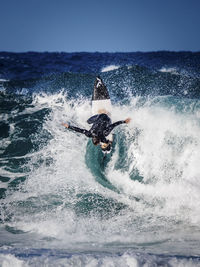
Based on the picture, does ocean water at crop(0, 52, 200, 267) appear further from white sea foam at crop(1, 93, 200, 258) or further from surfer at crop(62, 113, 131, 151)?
surfer at crop(62, 113, 131, 151)

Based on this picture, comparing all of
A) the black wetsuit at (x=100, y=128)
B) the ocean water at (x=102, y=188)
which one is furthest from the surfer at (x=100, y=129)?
the ocean water at (x=102, y=188)

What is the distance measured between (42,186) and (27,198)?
551mm

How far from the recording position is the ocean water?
3590mm

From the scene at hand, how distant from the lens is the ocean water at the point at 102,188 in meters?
3.59

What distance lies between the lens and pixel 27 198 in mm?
5902

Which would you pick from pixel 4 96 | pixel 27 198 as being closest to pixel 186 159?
pixel 27 198

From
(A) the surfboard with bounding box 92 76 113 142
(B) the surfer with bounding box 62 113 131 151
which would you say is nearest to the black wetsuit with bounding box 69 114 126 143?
(B) the surfer with bounding box 62 113 131 151

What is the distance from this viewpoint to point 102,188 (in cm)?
627

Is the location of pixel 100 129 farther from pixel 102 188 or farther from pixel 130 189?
pixel 130 189

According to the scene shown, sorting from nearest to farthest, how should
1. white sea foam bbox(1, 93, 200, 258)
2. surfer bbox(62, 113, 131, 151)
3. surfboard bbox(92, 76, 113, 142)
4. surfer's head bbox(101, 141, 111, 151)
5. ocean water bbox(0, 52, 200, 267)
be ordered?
1. ocean water bbox(0, 52, 200, 267)
2. white sea foam bbox(1, 93, 200, 258)
3. surfer bbox(62, 113, 131, 151)
4. surfer's head bbox(101, 141, 111, 151)
5. surfboard bbox(92, 76, 113, 142)

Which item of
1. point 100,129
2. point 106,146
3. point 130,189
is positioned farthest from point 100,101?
point 130,189

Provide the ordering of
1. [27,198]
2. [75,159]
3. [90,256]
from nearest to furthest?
[90,256] < [27,198] < [75,159]

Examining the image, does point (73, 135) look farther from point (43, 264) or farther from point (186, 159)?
point (43, 264)

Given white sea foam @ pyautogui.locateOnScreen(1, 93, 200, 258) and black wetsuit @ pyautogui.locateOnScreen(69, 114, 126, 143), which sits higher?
black wetsuit @ pyautogui.locateOnScreen(69, 114, 126, 143)
